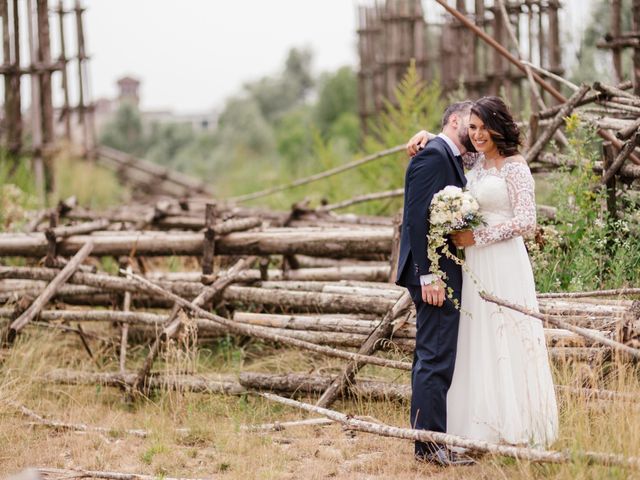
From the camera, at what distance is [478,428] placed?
14.4 feet

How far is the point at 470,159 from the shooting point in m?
4.81

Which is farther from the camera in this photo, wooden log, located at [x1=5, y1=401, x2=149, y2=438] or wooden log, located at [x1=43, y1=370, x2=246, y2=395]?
wooden log, located at [x1=43, y1=370, x2=246, y2=395]

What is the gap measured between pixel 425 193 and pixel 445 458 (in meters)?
1.43

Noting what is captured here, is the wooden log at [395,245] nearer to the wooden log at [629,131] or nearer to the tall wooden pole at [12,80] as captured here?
the wooden log at [629,131]

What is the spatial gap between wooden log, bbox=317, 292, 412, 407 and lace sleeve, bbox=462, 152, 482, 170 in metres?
1.07

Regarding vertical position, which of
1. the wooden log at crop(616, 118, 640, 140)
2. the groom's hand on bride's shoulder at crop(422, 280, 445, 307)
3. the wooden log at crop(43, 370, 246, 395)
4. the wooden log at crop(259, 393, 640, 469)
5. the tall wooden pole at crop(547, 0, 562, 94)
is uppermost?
the tall wooden pole at crop(547, 0, 562, 94)

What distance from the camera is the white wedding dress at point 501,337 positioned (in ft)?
14.1

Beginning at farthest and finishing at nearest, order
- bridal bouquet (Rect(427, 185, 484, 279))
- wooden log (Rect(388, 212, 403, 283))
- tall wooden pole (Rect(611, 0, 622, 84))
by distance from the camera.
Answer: tall wooden pole (Rect(611, 0, 622, 84)) < wooden log (Rect(388, 212, 403, 283)) < bridal bouquet (Rect(427, 185, 484, 279))

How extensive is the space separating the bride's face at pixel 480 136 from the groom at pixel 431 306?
0.49ft

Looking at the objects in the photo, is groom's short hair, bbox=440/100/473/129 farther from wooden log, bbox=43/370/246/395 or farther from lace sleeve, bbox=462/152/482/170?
wooden log, bbox=43/370/246/395

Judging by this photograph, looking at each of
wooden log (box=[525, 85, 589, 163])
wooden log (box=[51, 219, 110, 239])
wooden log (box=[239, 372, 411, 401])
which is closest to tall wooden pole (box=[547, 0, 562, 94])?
wooden log (box=[525, 85, 589, 163])

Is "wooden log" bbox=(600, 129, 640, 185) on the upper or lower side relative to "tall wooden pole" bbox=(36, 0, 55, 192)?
lower

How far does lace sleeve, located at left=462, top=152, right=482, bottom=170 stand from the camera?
15.6 ft

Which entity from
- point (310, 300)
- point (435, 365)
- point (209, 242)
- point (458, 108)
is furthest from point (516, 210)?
point (209, 242)
